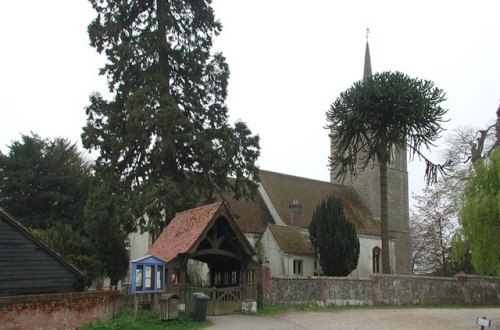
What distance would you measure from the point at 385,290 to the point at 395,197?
20.0 m

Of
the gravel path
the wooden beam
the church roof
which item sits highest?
the church roof

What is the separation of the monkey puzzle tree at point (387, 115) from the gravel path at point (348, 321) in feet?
29.1

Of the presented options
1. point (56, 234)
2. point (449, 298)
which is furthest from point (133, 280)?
point (449, 298)

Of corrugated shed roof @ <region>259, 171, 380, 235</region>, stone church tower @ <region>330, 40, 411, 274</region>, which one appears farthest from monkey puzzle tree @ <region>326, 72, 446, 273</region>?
stone church tower @ <region>330, 40, 411, 274</region>

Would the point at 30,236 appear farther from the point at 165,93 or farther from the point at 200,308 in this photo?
the point at 165,93

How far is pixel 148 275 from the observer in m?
18.3

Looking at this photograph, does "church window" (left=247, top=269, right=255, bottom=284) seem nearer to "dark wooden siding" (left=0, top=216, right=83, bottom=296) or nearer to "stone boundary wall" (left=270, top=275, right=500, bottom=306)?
"stone boundary wall" (left=270, top=275, right=500, bottom=306)

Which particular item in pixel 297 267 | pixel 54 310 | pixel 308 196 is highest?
pixel 308 196

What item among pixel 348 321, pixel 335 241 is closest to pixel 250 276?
pixel 348 321

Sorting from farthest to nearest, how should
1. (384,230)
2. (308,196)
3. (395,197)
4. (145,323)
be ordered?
(395,197), (308,196), (384,230), (145,323)

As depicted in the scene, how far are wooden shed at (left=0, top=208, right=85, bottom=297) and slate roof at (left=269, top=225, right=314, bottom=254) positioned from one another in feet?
50.2

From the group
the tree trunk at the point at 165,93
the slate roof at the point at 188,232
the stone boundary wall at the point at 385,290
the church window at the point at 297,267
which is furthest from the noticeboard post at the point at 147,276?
the church window at the point at 297,267

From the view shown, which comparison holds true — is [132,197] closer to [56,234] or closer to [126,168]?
[126,168]

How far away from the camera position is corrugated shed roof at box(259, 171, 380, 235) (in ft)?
127
